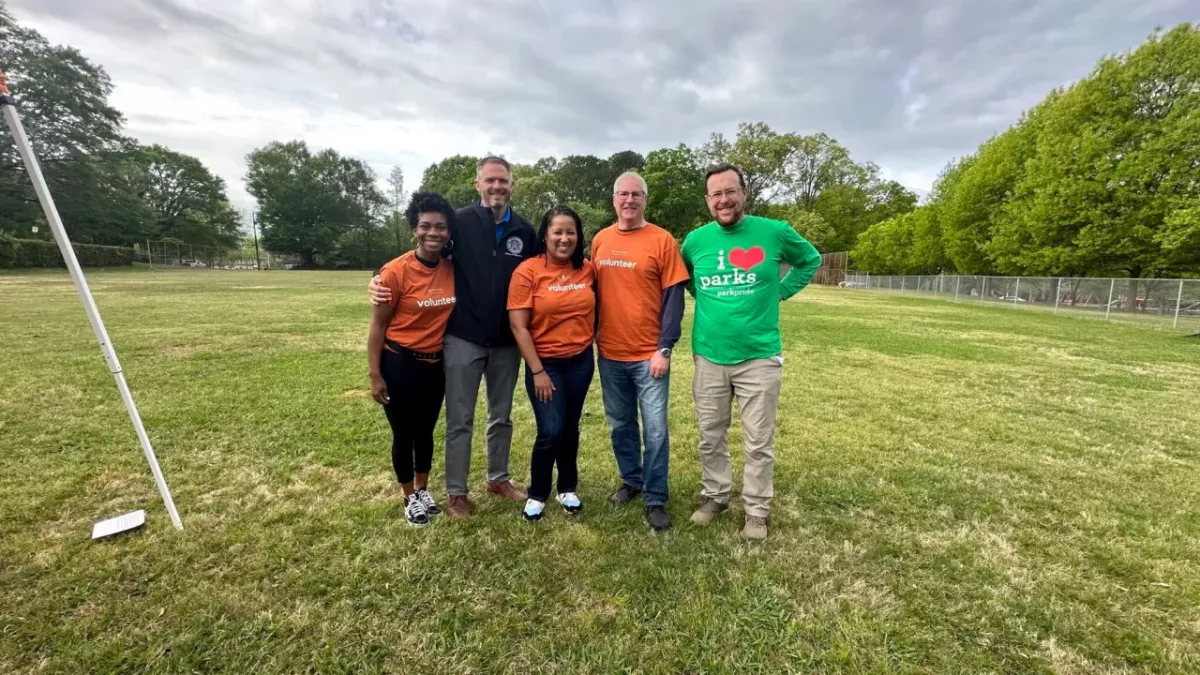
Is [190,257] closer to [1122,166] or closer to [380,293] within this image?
[380,293]

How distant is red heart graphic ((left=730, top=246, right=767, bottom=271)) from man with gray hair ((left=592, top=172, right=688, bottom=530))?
293 millimetres

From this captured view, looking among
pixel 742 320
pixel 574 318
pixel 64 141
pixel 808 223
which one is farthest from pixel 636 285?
pixel 64 141

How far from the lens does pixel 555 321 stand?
2.88 metres

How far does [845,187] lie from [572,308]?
183 ft

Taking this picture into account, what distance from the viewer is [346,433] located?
456cm

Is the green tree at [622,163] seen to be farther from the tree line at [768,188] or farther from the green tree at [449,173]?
the green tree at [449,173]

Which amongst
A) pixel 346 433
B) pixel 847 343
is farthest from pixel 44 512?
pixel 847 343

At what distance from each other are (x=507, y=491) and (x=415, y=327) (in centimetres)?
125

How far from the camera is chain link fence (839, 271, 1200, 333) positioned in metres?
15.1

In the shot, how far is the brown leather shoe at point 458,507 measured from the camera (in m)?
3.10

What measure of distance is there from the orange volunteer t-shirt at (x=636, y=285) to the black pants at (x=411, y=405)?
1053 mm

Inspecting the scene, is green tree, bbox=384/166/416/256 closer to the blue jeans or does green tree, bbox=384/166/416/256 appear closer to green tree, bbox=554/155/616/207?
green tree, bbox=554/155/616/207

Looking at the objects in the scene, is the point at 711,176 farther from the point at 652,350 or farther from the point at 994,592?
the point at 994,592

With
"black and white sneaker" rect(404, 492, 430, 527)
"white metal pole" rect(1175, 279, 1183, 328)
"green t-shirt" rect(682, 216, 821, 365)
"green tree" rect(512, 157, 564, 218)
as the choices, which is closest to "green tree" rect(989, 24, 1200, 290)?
"white metal pole" rect(1175, 279, 1183, 328)
